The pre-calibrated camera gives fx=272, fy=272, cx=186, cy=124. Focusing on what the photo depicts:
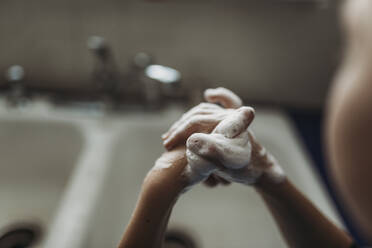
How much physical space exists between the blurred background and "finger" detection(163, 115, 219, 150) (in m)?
0.32

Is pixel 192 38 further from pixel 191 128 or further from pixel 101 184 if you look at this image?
pixel 191 128

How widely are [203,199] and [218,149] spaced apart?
31cm

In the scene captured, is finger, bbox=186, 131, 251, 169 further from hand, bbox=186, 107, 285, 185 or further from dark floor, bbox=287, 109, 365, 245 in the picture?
dark floor, bbox=287, 109, 365, 245

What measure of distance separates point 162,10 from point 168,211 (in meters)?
0.61

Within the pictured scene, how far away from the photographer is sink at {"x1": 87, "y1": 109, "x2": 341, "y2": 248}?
0.39m

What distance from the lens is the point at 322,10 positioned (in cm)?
70

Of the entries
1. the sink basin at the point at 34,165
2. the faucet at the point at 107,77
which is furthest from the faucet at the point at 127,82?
the sink basin at the point at 34,165

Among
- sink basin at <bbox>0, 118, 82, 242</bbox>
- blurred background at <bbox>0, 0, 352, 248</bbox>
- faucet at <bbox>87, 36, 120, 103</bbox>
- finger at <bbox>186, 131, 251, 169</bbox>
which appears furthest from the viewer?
faucet at <bbox>87, 36, 120, 103</bbox>

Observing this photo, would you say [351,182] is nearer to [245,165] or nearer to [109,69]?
[245,165]

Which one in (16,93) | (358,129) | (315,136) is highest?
(358,129)

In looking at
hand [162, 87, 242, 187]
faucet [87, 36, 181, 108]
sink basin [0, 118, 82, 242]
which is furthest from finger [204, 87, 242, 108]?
faucet [87, 36, 181, 108]

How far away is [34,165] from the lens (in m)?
0.50

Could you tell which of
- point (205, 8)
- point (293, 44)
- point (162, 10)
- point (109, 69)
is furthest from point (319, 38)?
point (109, 69)

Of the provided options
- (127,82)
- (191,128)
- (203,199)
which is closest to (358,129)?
(191,128)
